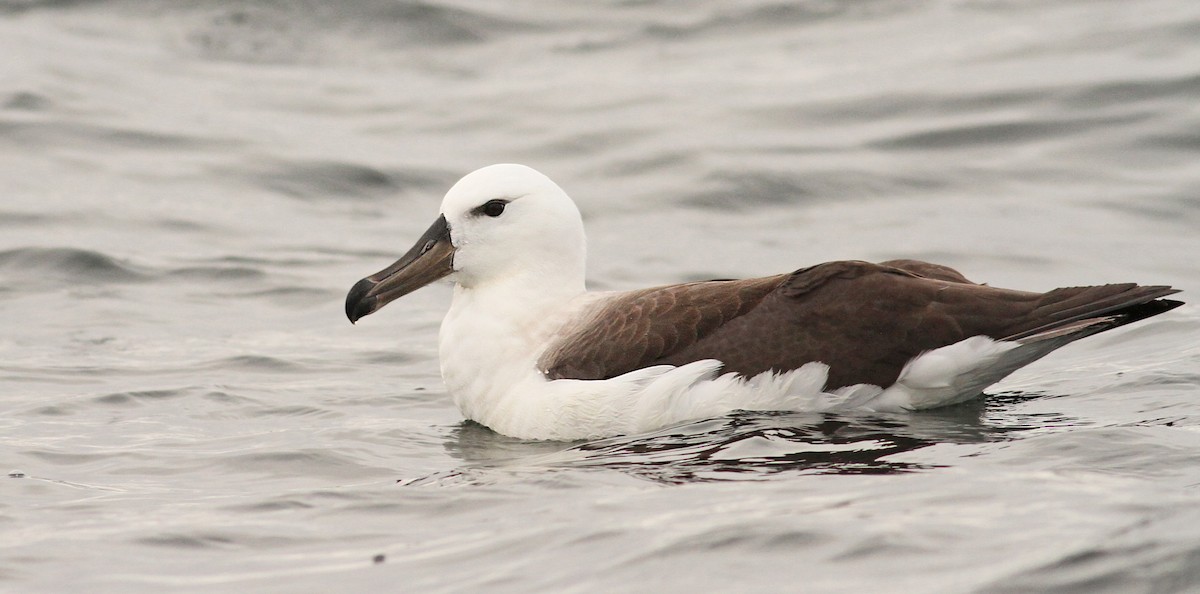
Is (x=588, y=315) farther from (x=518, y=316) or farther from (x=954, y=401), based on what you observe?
(x=954, y=401)

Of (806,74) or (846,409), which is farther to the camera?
(806,74)

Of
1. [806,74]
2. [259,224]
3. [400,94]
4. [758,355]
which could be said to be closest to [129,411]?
[758,355]

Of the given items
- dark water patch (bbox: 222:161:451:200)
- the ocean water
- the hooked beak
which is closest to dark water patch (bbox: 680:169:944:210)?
the ocean water

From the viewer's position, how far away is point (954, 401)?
8375mm

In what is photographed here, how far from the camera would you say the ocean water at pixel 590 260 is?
612 centimetres

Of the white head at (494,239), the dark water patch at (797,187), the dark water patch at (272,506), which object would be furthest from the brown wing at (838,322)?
the dark water patch at (797,187)

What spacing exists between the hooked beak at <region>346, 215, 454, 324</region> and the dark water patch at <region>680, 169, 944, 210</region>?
654 centimetres

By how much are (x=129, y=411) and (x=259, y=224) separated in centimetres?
566

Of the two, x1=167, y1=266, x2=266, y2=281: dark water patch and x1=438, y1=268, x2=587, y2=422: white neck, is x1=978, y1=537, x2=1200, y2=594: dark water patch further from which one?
x1=167, y1=266, x2=266, y2=281: dark water patch

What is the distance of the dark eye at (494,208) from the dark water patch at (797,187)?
647 cm

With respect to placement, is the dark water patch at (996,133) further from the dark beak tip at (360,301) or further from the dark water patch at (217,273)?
the dark beak tip at (360,301)

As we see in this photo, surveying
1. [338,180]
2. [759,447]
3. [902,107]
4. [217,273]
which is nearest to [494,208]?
[759,447]

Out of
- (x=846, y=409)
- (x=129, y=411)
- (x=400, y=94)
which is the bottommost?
(x=129, y=411)

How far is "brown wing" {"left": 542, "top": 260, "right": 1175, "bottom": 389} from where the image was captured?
25.8 feet
